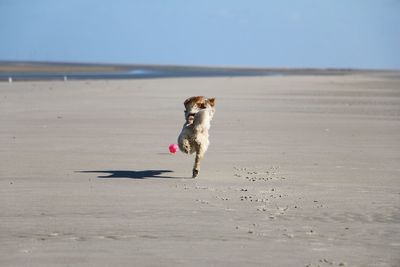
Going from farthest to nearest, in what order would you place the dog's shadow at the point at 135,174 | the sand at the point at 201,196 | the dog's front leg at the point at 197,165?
1. the dog's shadow at the point at 135,174
2. the dog's front leg at the point at 197,165
3. the sand at the point at 201,196

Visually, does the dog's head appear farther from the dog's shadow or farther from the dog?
the dog's shadow

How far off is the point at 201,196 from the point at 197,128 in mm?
1762

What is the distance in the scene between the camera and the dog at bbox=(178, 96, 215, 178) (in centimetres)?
1080

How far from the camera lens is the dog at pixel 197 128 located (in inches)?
425

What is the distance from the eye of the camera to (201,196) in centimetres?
927

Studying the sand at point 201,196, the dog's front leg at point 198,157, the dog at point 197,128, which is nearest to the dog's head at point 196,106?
the dog at point 197,128

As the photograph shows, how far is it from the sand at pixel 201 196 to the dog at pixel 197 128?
15.6 inches

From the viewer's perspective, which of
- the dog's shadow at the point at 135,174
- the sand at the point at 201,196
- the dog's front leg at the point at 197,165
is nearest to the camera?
the sand at the point at 201,196

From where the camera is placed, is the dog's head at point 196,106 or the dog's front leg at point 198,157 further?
the dog's head at point 196,106

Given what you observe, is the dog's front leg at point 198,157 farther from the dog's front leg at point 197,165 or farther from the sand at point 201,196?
the sand at point 201,196

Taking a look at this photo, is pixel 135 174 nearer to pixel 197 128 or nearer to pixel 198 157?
pixel 198 157

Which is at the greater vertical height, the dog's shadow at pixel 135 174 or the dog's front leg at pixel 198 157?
the dog's front leg at pixel 198 157

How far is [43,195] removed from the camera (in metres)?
9.23

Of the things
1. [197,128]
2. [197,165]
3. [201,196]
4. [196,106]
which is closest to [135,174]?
[197,165]
